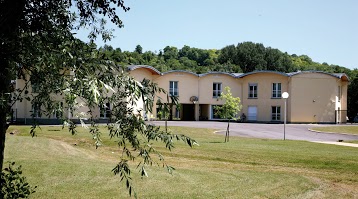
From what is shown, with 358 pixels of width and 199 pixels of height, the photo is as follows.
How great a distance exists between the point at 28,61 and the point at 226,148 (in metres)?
17.5

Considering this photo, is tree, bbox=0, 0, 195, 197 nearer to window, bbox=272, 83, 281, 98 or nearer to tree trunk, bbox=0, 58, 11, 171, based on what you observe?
tree trunk, bbox=0, 58, 11, 171

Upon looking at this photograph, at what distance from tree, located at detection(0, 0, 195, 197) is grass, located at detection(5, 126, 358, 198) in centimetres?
478

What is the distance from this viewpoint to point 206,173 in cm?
1373

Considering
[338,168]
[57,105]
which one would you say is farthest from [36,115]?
[338,168]

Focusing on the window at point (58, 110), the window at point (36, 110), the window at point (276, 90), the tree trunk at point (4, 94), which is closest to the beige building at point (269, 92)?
the window at point (276, 90)

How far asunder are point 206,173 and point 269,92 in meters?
37.0

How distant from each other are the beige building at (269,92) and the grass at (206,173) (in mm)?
26986

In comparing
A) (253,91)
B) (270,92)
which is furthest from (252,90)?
(270,92)

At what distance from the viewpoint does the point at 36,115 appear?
5.10 m

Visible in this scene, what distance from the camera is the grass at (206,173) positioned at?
437 inches

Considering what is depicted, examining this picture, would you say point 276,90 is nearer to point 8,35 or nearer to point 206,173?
point 206,173

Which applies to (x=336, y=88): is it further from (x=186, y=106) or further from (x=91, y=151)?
(x=91, y=151)

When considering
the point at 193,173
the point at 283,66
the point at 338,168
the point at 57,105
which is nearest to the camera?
the point at 57,105

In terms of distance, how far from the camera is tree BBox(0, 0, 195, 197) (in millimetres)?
4250
